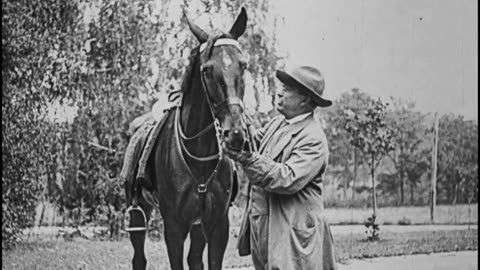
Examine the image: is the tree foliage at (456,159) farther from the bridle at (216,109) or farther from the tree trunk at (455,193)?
the bridle at (216,109)

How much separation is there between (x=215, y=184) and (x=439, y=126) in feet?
4.60

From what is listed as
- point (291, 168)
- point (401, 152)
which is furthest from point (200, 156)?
point (401, 152)

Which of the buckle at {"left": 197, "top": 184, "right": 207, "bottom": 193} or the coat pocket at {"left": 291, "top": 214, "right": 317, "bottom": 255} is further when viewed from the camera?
the buckle at {"left": 197, "top": 184, "right": 207, "bottom": 193}

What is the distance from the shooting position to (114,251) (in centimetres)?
387

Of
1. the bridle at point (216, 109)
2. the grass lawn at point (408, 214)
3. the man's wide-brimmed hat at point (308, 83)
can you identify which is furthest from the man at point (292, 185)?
the grass lawn at point (408, 214)

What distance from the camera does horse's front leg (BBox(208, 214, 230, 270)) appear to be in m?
3.48

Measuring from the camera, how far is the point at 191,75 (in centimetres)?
325

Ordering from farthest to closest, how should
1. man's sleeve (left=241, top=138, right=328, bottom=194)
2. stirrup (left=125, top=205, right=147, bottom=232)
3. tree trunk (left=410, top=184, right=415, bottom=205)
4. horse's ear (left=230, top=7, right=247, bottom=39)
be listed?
1. tree trunk (left=410, top=184, right=415, bottom=205)
2. stirrup (left=125, top=205, right=147, bottom=232)
3. horse's ear (left=230, top=7, right=247, bottom=39)
4. man's sleeve (left=241, top=138, right=328, bottom=194)

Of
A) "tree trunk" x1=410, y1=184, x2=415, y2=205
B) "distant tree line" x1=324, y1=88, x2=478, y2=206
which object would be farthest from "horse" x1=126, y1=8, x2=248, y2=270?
"tree trunk" x1=410, y1=184, x2=415, y2=205

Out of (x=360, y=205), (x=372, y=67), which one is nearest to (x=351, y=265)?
(x=360, y=205)

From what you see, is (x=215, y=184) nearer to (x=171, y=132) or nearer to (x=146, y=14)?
(x=171, y=132)

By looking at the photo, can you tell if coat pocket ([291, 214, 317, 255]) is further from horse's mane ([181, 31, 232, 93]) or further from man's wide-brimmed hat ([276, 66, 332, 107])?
horse's mane ([181, 31, 232, 93])

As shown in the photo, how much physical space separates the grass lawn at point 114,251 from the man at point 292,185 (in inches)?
31.1

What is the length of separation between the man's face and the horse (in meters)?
0.16
